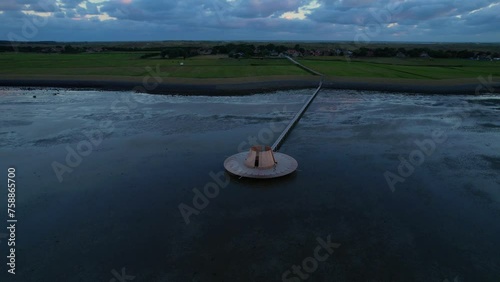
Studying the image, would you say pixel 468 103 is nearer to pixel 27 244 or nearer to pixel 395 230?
pixel 395 230

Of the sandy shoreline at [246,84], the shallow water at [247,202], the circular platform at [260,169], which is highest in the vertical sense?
the circular platform at [260,169]

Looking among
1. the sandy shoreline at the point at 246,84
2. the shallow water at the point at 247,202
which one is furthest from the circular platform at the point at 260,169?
the sandy shoreline at the point at 246,84

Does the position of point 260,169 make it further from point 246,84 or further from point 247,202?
point 246,84

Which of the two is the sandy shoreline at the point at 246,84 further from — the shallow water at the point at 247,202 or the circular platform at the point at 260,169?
the circular platform at the point at 260,169

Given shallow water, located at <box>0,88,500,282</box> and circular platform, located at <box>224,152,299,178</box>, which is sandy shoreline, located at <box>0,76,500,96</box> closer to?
shallow water, located at <box>0,88,500,282</box>

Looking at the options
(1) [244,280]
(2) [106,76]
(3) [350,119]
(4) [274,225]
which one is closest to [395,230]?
(4) [274,225]

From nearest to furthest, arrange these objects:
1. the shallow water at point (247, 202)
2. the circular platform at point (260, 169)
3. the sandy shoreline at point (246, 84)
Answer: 1. the shallow water at point (247, 202)
2. the circular platform at point (260, 169)
3. the sandy shoreline at point (246, 84)
